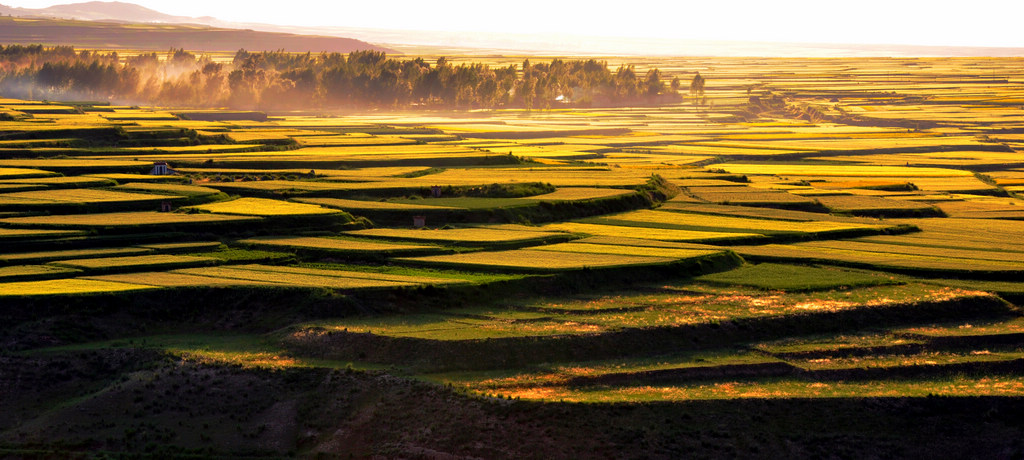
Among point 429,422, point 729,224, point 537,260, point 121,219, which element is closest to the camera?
point 429,422

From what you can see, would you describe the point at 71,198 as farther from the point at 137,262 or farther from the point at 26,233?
the point at 137,262

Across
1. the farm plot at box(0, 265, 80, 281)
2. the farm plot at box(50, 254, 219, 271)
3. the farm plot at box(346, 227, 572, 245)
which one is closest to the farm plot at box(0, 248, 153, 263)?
the farm plot at box(50, 254, 219, 271)

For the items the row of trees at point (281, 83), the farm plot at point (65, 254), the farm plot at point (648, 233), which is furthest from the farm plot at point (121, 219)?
the row of trees at point (281, 83)

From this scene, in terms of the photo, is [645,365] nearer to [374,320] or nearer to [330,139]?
[374,320]

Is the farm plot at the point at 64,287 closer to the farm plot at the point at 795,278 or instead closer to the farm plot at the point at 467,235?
the farm plot at the point at 467,235

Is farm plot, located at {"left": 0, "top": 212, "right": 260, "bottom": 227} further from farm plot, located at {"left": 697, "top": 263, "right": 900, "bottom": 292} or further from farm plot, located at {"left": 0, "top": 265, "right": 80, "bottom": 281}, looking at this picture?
farm plot, located at {"left": 697, "top": 263, "right": 900, "bottom": 292}

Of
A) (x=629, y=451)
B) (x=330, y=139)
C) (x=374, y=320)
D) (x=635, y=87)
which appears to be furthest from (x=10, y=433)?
(x=635, y=87)

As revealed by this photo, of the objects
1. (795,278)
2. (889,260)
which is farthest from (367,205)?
(889,260)
